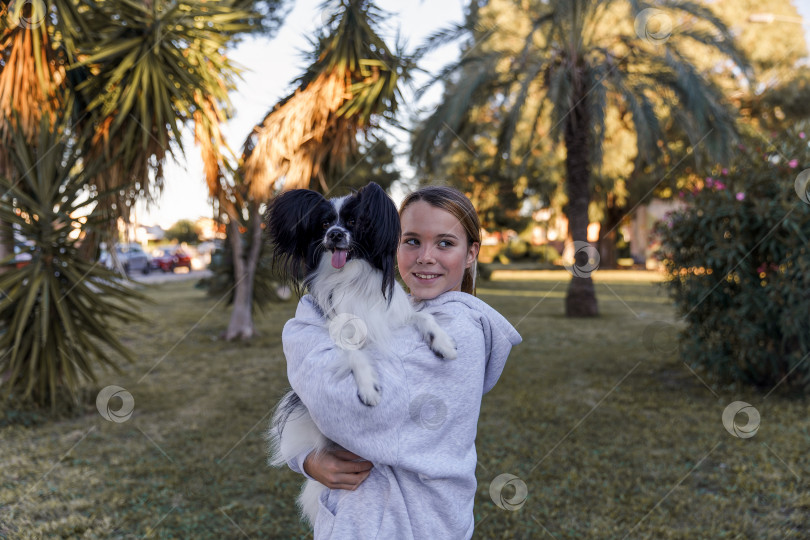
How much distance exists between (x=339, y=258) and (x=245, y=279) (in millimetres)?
9758

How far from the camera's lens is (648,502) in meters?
4.36

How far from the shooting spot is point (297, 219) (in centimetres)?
174

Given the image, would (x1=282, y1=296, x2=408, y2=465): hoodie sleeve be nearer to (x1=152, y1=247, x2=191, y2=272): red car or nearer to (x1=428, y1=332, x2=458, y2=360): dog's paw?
(x1=428, y1=332, x2=458, y2=360): dog's paw

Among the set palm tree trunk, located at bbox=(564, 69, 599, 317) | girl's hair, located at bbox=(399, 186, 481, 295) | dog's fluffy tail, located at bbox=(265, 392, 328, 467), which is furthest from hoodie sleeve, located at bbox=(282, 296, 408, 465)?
palm tree trunk, located at bbox=(564, 69, 599, 317)

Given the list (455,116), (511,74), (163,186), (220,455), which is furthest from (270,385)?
(511,74)

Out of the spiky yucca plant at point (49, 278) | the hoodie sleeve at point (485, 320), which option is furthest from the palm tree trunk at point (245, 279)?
the hoodie sleeve at point (485, 320)

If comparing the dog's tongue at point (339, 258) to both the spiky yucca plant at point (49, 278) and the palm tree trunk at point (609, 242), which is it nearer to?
the spiky yucca plant at point (49, 278)

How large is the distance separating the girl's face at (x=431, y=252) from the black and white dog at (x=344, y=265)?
0.19ft

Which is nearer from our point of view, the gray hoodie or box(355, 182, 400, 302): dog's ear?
the gray hoodie

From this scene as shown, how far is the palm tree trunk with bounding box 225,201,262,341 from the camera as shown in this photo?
1058cm

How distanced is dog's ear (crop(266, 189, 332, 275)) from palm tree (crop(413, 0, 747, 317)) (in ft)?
27.9

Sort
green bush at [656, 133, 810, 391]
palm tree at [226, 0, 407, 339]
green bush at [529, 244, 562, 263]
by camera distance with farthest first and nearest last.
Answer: green bush at [529, 244, 562, 263]
palm tree at [226, 0, 407, 339]
green bush at [656, 133, 810, 391]

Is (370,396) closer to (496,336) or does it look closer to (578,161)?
(496,336)

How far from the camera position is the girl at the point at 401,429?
4.50 feet
